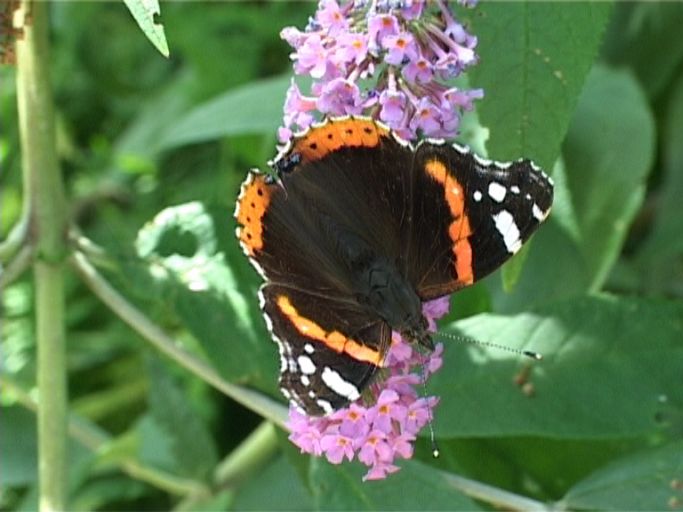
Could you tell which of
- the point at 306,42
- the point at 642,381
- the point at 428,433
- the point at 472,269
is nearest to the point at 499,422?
the point at 428,433

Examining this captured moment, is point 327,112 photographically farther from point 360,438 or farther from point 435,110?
point 360,438

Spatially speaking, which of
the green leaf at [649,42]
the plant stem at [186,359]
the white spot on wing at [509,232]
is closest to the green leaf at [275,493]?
the plant stem at [186,359]

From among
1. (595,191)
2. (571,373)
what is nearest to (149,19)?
(571,373)

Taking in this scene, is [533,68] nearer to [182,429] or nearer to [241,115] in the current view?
[241,115]

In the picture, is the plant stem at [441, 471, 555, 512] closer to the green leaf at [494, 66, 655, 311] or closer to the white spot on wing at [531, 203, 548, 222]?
the white spot on wing at [531, 203, 548, 222]

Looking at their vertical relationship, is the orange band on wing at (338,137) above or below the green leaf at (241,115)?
below

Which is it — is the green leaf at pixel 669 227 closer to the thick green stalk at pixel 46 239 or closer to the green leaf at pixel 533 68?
the green leaf at pixel 533 68
